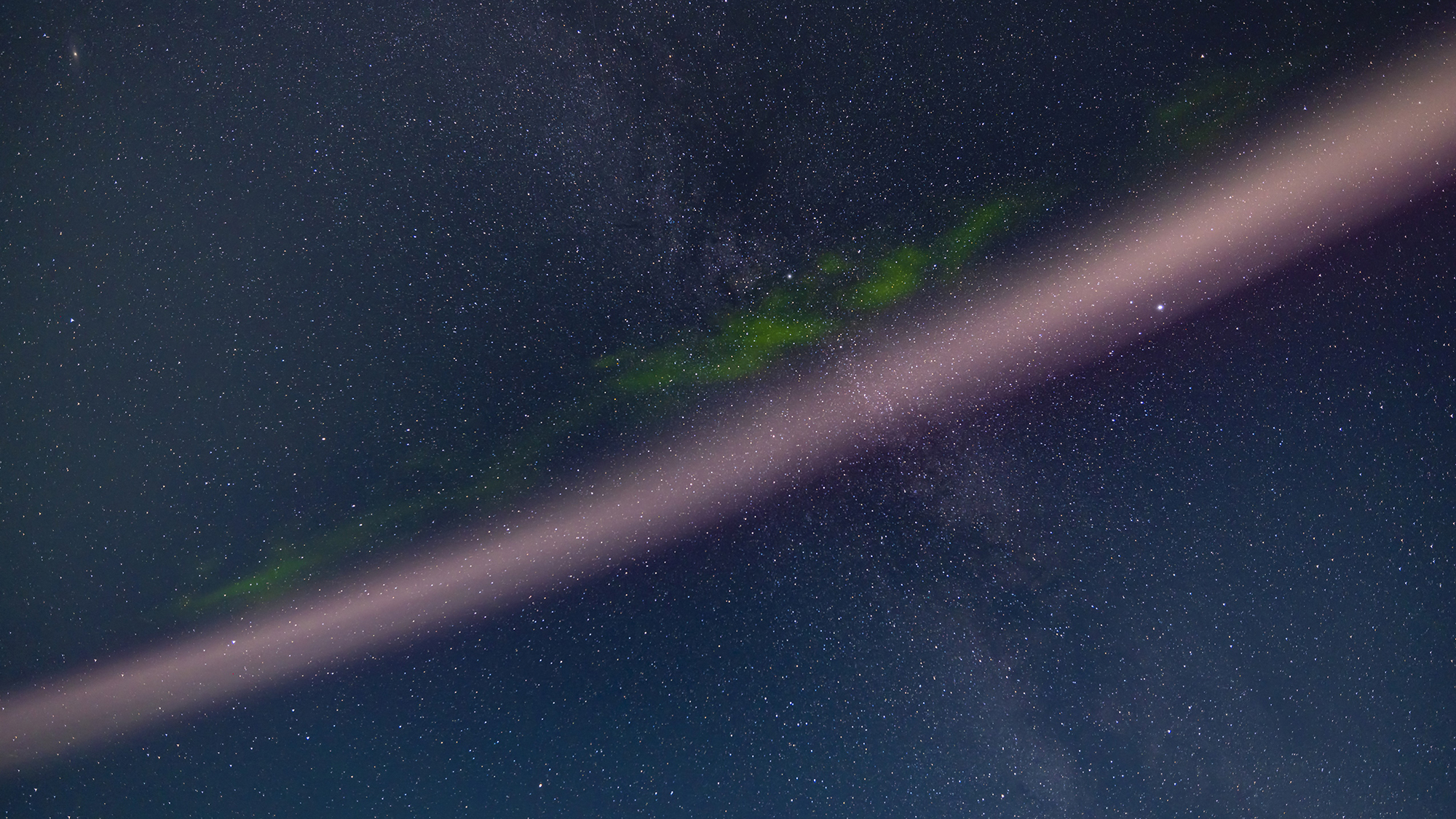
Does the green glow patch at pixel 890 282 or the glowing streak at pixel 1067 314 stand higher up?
the green glow patch at pixel 890 282

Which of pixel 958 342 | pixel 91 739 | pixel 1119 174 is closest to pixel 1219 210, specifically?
pixel 1119 174

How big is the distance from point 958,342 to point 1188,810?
0.88 m

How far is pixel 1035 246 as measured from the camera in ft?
4.68

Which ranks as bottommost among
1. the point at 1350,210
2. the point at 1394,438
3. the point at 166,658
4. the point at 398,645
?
the point at 1394,438

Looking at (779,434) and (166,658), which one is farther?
(779,434)

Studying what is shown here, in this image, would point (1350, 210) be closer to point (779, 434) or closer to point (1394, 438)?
point (1394, 438)

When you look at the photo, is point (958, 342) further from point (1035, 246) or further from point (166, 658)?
point (166, 658)

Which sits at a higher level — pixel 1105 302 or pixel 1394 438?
pixel 1105 302

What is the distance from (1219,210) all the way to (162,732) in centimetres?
189

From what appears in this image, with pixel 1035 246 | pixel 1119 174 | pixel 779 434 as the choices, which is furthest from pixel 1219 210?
pixel 779 434

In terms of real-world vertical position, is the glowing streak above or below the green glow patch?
below

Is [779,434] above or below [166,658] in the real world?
below

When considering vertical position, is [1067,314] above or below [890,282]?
below

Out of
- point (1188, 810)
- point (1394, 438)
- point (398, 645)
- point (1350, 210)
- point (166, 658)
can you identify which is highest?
point (166, 658)
